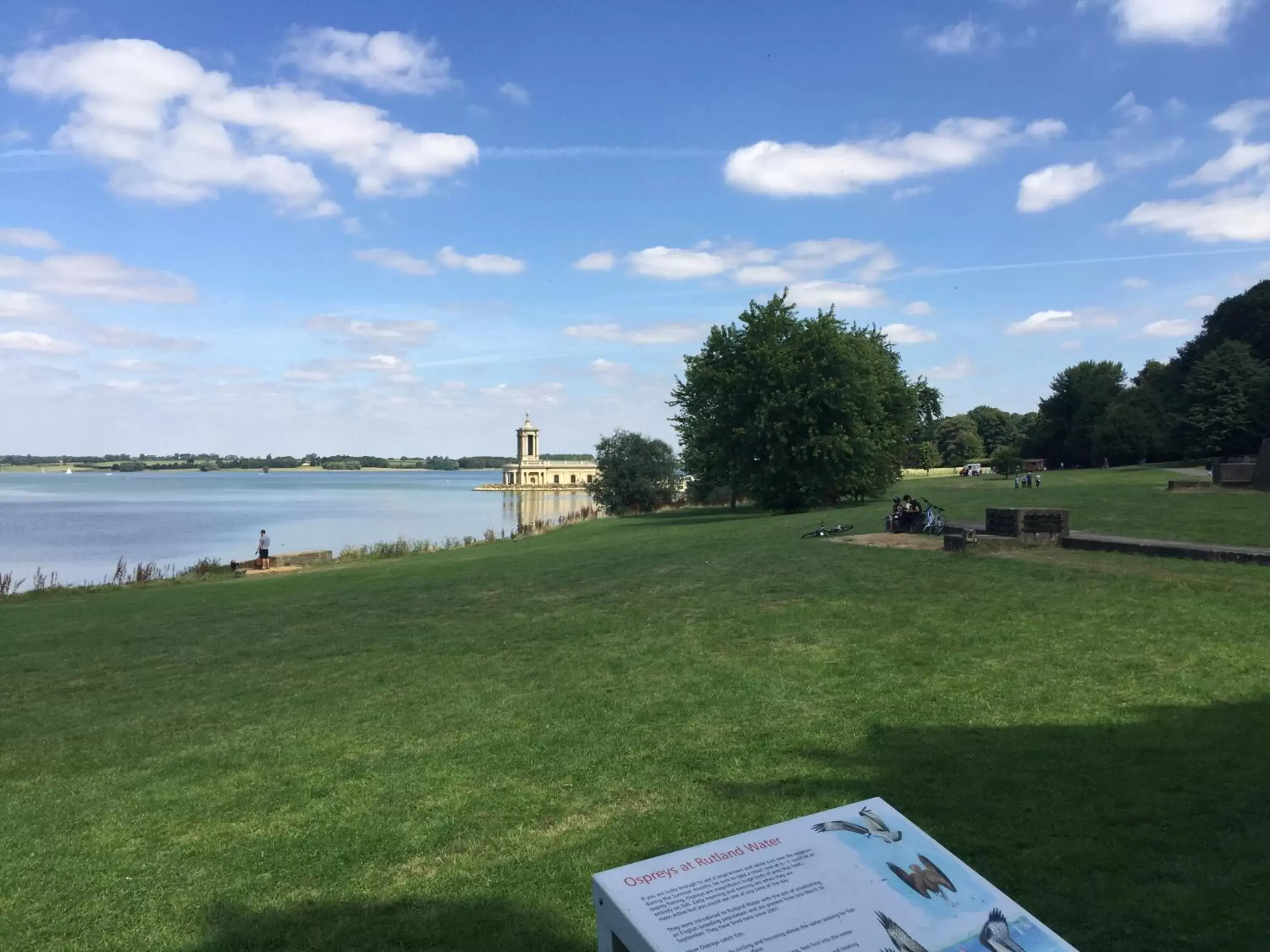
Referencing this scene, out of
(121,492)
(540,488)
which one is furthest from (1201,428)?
(121,492)

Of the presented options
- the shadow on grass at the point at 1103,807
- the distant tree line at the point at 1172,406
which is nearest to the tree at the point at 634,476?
the distant tree line at the point at 1172,406

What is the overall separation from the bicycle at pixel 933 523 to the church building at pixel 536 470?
462 ft

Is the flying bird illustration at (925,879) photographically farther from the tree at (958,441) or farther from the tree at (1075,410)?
the tree at (958,441)

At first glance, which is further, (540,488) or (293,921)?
(540,488)

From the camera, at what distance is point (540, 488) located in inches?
6304

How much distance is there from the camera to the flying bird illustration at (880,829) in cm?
306

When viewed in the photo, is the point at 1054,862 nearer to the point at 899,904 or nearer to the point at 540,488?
the point at 899,904

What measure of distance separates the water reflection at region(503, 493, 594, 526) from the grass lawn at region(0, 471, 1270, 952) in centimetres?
4014

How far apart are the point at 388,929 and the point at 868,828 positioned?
99.4 inches

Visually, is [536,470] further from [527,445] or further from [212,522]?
[212,522]

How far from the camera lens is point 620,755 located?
664 cm

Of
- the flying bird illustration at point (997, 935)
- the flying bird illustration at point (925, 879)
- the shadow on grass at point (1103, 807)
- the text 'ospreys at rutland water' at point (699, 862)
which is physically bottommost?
the shadow on grass at point (1103, 807)

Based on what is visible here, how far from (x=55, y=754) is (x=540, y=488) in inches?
6011

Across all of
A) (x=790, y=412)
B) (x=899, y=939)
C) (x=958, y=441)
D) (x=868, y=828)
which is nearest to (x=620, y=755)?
(x=868, y=828)
